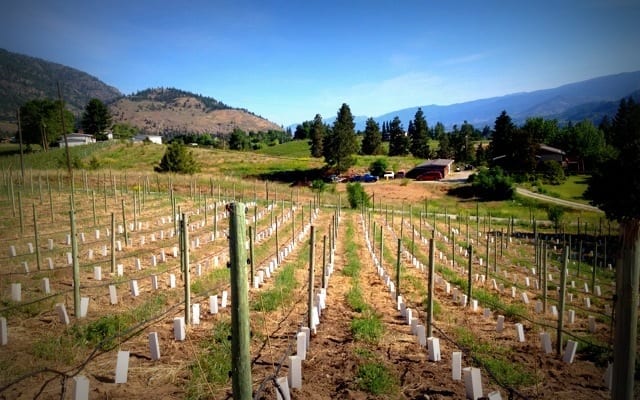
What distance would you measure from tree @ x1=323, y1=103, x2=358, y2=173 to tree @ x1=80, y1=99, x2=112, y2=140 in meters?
61.4

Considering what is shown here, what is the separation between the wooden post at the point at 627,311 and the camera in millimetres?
2812

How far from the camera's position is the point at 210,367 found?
19.6 ft

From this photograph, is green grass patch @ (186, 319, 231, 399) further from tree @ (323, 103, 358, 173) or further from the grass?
tree @ (323, 103, 358, 173)

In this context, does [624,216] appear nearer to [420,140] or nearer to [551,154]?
[551,154]

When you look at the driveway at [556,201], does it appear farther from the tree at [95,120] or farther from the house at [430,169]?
the tree at [95,120]

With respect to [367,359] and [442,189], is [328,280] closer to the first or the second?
[367,359]

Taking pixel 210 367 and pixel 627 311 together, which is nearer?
pixel 627 311

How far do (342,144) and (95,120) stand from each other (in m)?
65.8

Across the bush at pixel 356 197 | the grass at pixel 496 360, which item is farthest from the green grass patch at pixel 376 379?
the bush at pixel 356 197

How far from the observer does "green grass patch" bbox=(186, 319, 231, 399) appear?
17.5 feet

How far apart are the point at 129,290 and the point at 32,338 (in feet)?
11.4

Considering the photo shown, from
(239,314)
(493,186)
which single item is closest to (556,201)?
(493,186)

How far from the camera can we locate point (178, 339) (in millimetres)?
7035

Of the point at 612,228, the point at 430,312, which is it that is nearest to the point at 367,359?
the point at 430,312
